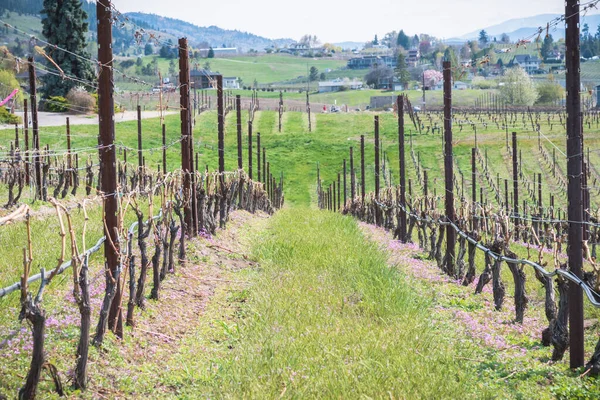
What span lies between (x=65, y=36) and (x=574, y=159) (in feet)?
193

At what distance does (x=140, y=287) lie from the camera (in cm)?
923

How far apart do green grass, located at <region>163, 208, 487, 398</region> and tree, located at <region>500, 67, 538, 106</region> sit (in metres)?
108

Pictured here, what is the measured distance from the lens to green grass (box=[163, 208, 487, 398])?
6.72m

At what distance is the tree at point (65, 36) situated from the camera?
6119cm

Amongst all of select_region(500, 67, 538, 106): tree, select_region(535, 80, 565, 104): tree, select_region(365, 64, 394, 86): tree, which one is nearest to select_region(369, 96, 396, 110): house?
select_region(500, 67, 538, 106): tree

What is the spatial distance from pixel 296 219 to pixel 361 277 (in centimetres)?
1331

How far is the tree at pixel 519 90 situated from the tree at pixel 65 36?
7176cm

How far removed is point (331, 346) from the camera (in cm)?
793

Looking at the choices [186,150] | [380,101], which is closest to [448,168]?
[186,150]

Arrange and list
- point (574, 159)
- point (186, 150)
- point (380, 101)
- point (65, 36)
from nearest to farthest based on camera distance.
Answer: point (574, 159) < point (186, 150) < point (65, 36) < point (380, 101)

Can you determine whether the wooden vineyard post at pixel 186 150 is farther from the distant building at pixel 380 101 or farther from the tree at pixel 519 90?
the distant building at pixel 380 101

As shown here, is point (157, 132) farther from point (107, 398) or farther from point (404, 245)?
point (107, 398)

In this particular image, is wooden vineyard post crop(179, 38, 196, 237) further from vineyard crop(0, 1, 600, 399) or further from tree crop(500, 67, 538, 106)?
tree crop(500, 67, 538, 106)

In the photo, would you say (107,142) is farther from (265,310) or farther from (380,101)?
(380,101)
